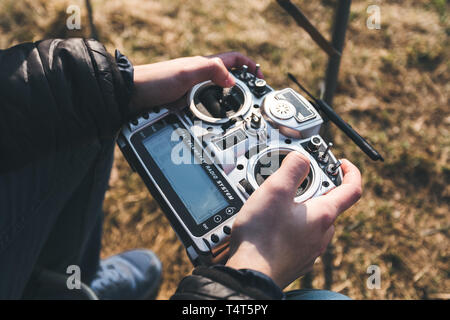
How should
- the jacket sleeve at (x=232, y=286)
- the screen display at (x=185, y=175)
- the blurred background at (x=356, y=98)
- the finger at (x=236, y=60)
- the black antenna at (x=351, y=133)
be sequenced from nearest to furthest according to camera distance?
1. the jacket sleeve at (x=232, y=286)
2. the screen display at (x=185, y=175)
3. the black antenna at (x=351, y=133)
4. the finger at (x=236, y=60)
5. the blurred background at (x=356, y=98)

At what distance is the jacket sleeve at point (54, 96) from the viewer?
1.35 m

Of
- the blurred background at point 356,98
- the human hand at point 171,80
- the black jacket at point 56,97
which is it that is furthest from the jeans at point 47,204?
the blurred background at point 356,98

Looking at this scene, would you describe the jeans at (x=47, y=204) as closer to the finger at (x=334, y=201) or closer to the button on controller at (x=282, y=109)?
the finger at (x=334, y=201)

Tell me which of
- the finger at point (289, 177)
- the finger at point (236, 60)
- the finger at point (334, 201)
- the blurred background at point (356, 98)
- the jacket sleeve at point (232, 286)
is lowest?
the blurred background at point (356, 98)

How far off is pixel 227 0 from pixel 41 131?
2.49 metres

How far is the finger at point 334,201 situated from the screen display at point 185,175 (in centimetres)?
32

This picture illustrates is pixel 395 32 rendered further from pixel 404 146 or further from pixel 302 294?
pixel 302 294

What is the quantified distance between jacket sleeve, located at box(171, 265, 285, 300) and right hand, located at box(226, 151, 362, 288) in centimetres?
6

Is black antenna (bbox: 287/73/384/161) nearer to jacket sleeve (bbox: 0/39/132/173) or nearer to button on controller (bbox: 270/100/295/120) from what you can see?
button on controller (bbox: 270/100/295/120)

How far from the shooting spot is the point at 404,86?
2855mm

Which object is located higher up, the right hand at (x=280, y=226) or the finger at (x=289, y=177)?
the finger at (x=289, y=177)

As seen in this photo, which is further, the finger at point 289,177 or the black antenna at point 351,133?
the black antenna at point 351,133

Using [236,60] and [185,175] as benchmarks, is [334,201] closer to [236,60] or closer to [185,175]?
[185,175]
